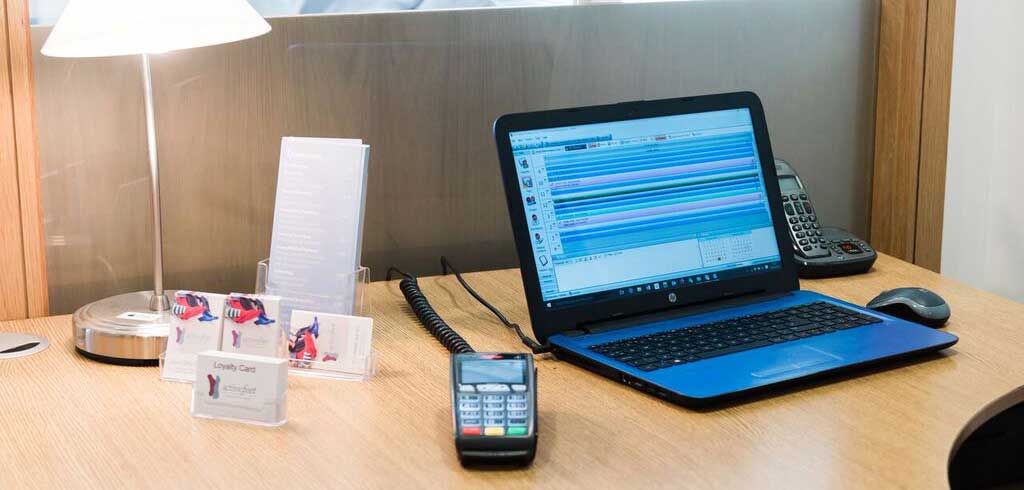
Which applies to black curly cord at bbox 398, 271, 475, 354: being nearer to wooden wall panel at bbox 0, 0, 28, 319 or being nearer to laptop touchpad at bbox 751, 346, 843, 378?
laptop touchpad at bbox 751, 346, 843, 378

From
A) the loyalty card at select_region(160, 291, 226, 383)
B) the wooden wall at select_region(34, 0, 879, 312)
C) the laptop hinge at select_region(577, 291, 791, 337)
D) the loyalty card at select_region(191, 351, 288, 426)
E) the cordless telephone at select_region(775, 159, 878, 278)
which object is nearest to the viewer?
the loyalty card at select_region(191, 351, 288, 426)

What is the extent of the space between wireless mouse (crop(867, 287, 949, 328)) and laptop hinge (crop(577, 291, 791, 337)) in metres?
0.12

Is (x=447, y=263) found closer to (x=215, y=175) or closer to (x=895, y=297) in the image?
(x=215, y=175)

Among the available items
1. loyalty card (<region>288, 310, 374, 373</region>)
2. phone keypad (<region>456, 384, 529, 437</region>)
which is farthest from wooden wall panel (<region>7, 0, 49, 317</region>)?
phone keypad (<region>456, 384, 529, 437</region>)

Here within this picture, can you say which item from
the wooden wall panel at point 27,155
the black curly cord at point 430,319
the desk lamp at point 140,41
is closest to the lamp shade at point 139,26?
the desk lamp at point 140,41

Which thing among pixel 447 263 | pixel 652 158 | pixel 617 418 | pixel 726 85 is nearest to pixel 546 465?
pixel 617 418

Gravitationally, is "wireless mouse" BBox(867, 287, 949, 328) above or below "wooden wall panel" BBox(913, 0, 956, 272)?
below

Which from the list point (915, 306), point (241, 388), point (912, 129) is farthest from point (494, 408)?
point (912, 129)

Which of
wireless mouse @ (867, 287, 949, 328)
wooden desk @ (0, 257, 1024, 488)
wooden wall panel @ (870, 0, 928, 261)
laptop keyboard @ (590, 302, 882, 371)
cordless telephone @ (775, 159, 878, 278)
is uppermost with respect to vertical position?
wooden wall panel @ (870, 0, 928, 261)

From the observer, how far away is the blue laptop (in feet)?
3.72

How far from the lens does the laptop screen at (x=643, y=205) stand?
3.93ft

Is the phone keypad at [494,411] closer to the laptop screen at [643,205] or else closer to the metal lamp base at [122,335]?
the laptop screen at [643,205]

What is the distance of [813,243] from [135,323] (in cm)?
88

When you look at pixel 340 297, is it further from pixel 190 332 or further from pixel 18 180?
pixel 18 180
